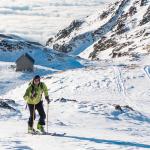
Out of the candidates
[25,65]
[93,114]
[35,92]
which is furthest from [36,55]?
[35,92]

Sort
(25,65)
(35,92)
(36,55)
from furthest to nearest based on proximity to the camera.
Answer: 1. (36,55)
2. (25,65)
3. (35,92)

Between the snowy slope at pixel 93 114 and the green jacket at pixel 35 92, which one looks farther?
the green jacket at pixel 35 92

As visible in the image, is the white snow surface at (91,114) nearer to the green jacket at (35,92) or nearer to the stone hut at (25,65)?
the green jacket at (35,92)

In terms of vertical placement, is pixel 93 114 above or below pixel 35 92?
below

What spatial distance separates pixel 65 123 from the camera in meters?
26.3

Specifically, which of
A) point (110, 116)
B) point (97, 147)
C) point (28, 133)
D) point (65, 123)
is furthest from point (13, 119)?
point (97, 147)

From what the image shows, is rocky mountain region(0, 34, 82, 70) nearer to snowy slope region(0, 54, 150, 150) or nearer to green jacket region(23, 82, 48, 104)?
snowy slope region(0, 54, 150, 150)

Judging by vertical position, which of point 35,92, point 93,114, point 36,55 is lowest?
point 93,114

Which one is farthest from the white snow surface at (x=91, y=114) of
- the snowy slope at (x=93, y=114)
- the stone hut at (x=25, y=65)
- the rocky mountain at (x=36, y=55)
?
the rocky mountain at (x=36, y=55)

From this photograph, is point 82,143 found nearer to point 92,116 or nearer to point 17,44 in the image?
point 92,116

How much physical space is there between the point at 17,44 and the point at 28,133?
115 m

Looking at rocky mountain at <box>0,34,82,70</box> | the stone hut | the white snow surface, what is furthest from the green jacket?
rocky mountain at <box>0,34,82,70</box>

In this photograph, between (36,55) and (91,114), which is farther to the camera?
(36,55)

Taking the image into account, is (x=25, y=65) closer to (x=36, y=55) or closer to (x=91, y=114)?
(x=36, y=55)
